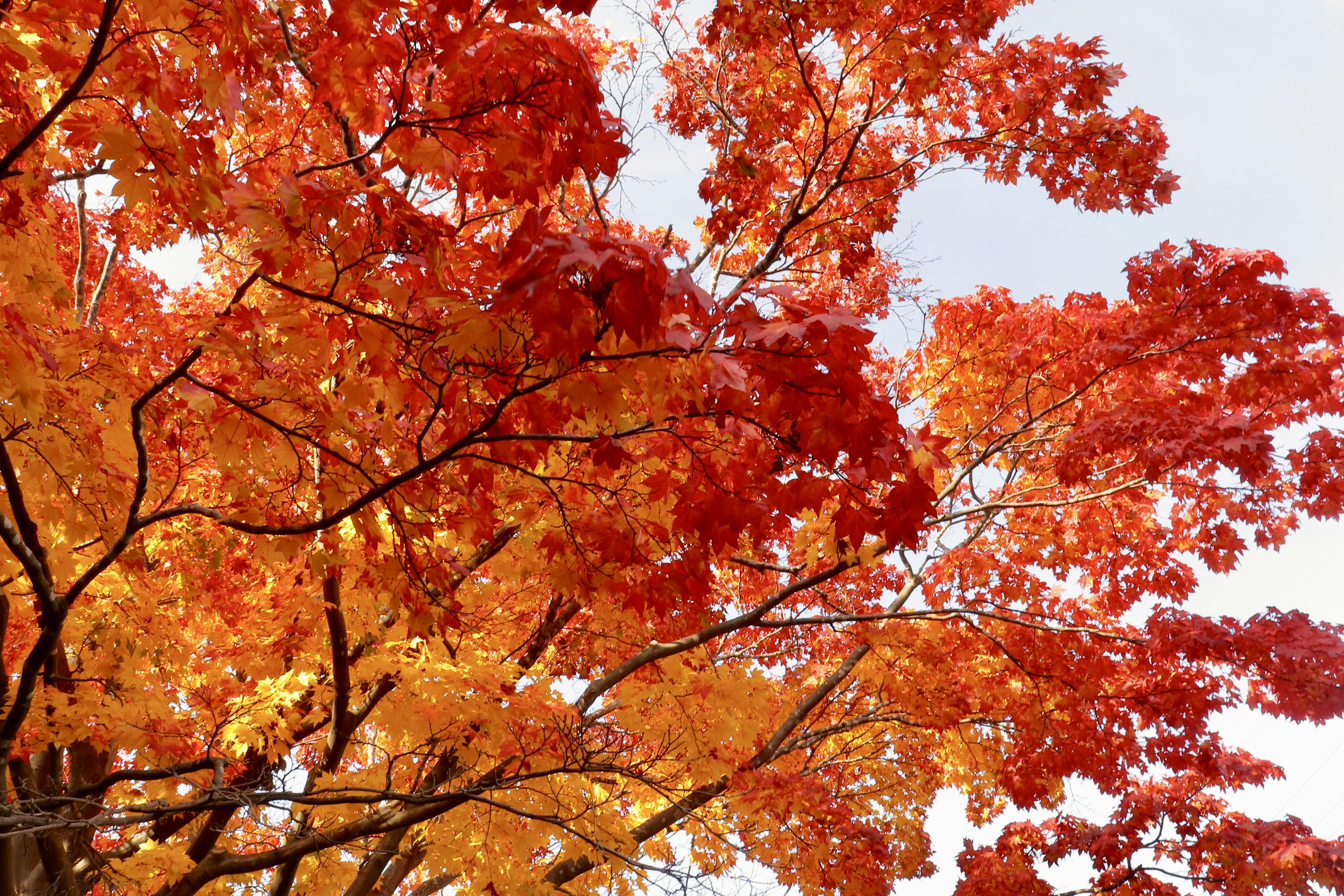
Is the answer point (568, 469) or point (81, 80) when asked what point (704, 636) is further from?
point (81, 80)

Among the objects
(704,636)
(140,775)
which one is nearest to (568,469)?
(704,636)

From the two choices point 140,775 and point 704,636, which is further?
point 704,636

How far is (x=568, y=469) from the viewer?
5.91 m

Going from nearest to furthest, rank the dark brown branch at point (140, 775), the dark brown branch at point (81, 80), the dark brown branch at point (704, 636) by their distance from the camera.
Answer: the dark brown branch at point (81, 80), the dark brown branch at point (140, 775), the dark brown branch at point (704, 636)

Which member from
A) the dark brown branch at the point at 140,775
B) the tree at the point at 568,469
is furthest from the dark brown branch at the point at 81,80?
the dark brown branch at the point at 140,775

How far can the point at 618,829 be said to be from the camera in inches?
261

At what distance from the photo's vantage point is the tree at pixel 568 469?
3.23 m

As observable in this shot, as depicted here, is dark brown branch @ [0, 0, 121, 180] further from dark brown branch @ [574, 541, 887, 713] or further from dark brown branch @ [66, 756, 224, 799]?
dark brown branch @ [574, 541, 887, 713]

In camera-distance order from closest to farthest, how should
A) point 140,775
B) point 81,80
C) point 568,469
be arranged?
1. point 81,80
2. point 140,775
3. point 568,469

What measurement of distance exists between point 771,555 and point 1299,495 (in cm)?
514

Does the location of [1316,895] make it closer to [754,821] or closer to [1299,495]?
[1299,495]

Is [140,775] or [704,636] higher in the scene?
[704,636]

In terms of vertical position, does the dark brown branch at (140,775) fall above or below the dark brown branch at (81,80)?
below

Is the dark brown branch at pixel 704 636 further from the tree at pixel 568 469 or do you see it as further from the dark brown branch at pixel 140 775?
the dark brown branch at pixel 140 775
